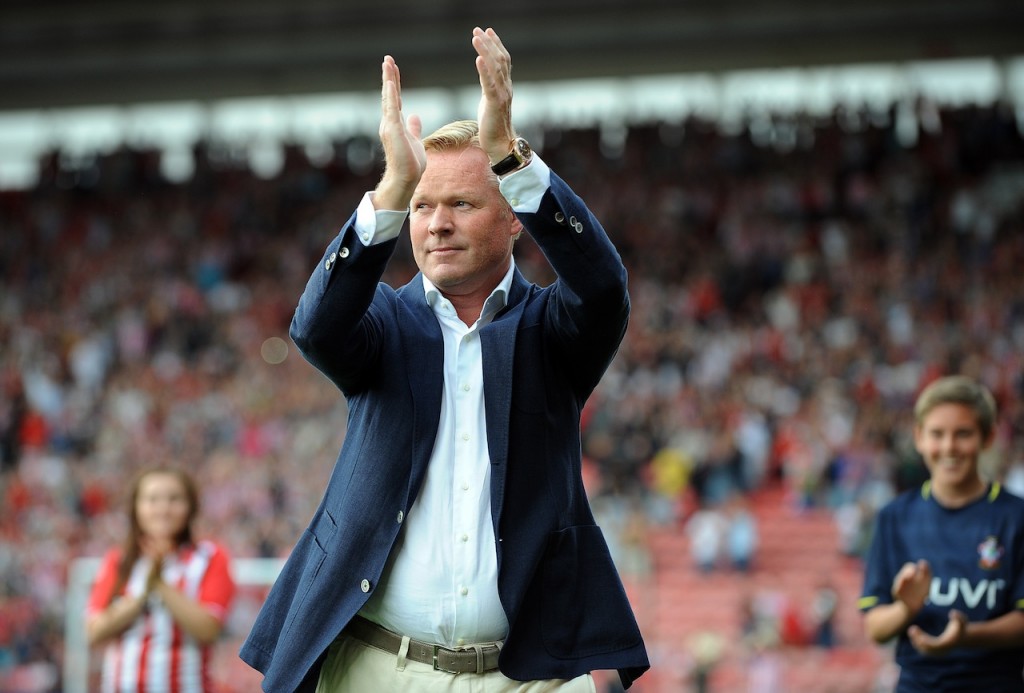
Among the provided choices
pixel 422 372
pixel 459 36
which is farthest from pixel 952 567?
pixel 459 36

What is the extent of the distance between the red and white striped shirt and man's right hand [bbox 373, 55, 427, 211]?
282 centimetres

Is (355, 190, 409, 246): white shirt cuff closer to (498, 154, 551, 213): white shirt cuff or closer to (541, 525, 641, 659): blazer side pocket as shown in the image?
(498, 154, 551, 213): white shirt cuff

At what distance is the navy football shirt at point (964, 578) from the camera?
4141 mm

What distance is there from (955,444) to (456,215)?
2.21 metres

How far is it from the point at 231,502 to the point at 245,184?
376 inches

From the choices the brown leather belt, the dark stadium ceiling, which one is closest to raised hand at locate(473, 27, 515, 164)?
the brown leather belt

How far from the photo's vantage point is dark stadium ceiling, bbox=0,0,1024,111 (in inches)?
880

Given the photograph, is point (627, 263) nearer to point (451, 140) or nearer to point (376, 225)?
point (451, 140)

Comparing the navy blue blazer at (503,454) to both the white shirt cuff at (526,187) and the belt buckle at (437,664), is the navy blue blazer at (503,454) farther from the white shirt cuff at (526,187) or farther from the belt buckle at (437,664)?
the belt buckle at (437,664)

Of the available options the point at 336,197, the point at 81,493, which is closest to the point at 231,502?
the point at 81,493

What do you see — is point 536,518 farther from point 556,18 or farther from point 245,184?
point 245,184

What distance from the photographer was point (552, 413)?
2879 mm

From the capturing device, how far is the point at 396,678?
9.25 ft

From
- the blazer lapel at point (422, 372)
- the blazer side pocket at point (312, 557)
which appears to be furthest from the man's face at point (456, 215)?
the blazer side pocket at point (312, 557)
